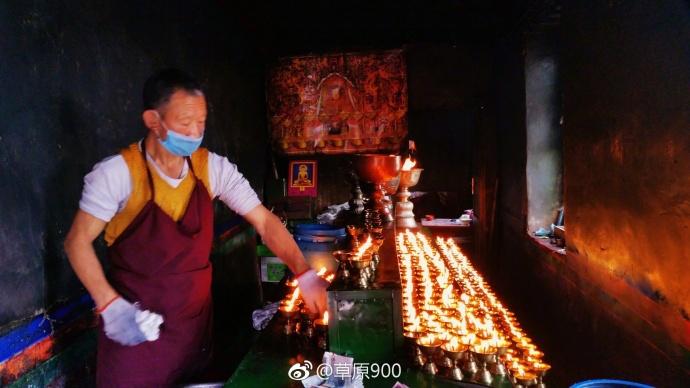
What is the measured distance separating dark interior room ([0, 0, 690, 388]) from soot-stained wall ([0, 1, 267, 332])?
0.01 meters

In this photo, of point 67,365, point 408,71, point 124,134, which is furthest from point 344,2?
point 67,365

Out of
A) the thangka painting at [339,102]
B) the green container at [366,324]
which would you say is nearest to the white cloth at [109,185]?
the green container at [366,324]

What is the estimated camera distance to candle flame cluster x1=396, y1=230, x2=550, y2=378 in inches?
70.2

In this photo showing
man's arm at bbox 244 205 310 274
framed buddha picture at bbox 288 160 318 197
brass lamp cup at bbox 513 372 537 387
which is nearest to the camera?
brass lamp cup at bbox 513 372 537 387

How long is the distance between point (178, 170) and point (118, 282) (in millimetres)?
697

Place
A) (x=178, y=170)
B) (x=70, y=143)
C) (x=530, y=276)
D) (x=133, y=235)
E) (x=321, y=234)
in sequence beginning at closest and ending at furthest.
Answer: (x=133, y=235)
(x=178, y=170)
(x=70, y=143)
(x=321, y=234)
(x=530, y=276)

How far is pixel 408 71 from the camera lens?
258 inches

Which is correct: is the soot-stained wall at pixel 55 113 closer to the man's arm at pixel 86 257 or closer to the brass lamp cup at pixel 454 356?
the man's arm at pixel 86 257

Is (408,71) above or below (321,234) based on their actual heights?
above

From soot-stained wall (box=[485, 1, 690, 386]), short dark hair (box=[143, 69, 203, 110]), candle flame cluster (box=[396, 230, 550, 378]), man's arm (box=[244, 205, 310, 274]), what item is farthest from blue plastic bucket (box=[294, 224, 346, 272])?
short dark hair (box=[143, 69, 203, 110])

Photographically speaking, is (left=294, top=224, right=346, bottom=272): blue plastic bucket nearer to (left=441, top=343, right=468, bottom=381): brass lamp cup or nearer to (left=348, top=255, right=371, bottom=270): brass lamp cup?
(left=348, top=255, right=371, bottom=270): brass lamp cup

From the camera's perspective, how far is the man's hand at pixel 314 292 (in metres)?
2.09

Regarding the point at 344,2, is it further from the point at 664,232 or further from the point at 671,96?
the point at 664,232

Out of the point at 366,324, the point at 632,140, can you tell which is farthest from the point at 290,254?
the point at 632,140
